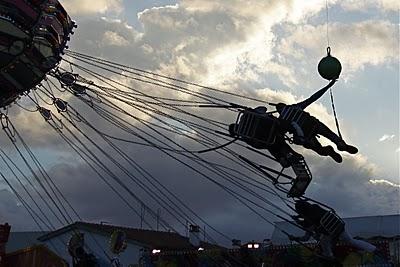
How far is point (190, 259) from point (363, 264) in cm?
1384

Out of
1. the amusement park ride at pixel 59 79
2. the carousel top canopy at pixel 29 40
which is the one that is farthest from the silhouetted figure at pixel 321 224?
the carousel top canopy at pixel 29 40

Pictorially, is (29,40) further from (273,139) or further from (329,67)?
(329,67)

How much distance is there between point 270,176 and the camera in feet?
56.3

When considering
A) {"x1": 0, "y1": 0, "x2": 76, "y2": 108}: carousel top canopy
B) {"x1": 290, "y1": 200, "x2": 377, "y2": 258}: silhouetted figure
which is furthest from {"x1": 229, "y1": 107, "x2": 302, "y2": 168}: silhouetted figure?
{"x1": 0, "y1": 0, "x2": 76, "y2": 108}: carousel top canopy

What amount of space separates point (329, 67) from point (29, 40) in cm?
886

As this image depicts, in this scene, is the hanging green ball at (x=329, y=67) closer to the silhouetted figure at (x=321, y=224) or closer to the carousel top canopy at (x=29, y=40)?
the silhouetted figure at (x=321, y=224)

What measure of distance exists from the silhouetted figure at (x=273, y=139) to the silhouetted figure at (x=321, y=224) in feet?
4.74

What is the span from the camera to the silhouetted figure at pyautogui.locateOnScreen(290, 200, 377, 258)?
1744cm

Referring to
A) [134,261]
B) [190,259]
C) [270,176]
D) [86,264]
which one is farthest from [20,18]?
[134,261]

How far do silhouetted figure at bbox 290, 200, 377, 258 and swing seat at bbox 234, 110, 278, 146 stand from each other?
212 centimetres

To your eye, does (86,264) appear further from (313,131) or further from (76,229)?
(76,229)

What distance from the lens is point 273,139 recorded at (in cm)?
1658

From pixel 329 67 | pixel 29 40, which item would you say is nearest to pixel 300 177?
pixel 329 67

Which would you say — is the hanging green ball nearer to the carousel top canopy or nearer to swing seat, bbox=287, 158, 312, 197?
swing seat, bbox=287, 158, 312, 197
